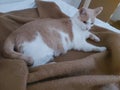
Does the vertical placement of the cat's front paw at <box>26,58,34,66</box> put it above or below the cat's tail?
below

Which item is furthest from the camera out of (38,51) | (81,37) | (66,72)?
(81,37)

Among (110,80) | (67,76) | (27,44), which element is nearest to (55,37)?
(27,44)

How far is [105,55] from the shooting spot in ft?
3.67

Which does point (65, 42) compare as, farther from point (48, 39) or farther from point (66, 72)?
point (66, 72)

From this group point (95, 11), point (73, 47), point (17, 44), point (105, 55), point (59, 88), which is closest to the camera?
point (59, 88)

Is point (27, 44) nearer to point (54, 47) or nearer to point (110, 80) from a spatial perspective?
point (54, 47)

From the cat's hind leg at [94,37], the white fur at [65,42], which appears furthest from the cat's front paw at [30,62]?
the cat's hind leg at [94,37]

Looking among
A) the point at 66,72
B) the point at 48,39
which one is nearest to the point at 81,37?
the point at 48,39

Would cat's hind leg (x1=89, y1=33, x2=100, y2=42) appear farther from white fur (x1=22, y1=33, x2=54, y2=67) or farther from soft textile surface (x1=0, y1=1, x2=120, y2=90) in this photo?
white fur (x1=22, y1=33, x2=54, y2=67)

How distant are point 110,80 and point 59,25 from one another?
0.45 metres

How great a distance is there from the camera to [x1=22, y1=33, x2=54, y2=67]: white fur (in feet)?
3.31

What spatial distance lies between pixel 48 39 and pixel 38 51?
0.33ft

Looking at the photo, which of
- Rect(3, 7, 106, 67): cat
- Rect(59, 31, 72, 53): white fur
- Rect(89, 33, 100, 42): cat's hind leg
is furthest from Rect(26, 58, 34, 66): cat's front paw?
Rect(89, 33, 100, 42): cat's hind leg

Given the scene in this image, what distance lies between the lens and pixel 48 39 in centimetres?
109
